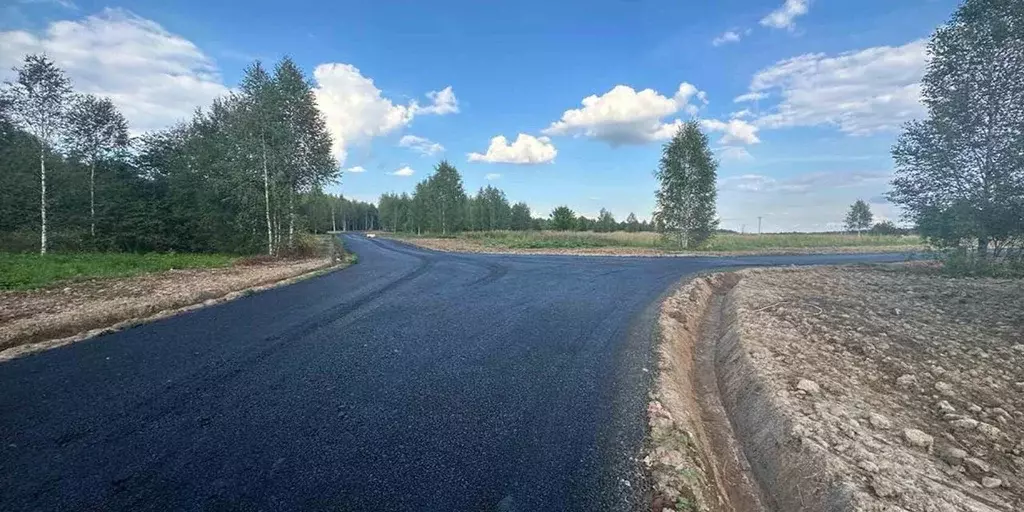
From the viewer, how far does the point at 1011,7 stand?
44.1ft

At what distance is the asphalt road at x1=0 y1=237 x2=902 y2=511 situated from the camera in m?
2.99

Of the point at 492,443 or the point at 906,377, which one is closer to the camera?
the point at 492,443

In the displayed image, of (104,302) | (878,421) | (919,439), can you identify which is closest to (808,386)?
(878,421)

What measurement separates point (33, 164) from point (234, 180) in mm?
8612

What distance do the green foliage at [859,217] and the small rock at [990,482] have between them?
8526 centimetres

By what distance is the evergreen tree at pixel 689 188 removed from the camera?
102 ft

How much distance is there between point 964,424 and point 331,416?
5.92m

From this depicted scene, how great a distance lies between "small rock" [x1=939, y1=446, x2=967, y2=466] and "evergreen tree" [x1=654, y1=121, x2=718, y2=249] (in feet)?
96.4

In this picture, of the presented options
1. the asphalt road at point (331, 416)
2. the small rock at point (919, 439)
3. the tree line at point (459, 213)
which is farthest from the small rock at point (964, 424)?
the tree line at point (459, 213)

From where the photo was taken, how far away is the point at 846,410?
4258 mm

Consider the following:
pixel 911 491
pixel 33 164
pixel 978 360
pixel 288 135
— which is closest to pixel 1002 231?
pixel 978 360

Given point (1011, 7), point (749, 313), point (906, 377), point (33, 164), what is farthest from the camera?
point (33, 164)

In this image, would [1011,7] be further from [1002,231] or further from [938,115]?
[1002,231]

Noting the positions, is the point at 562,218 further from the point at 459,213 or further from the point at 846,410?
the point at 846,410
